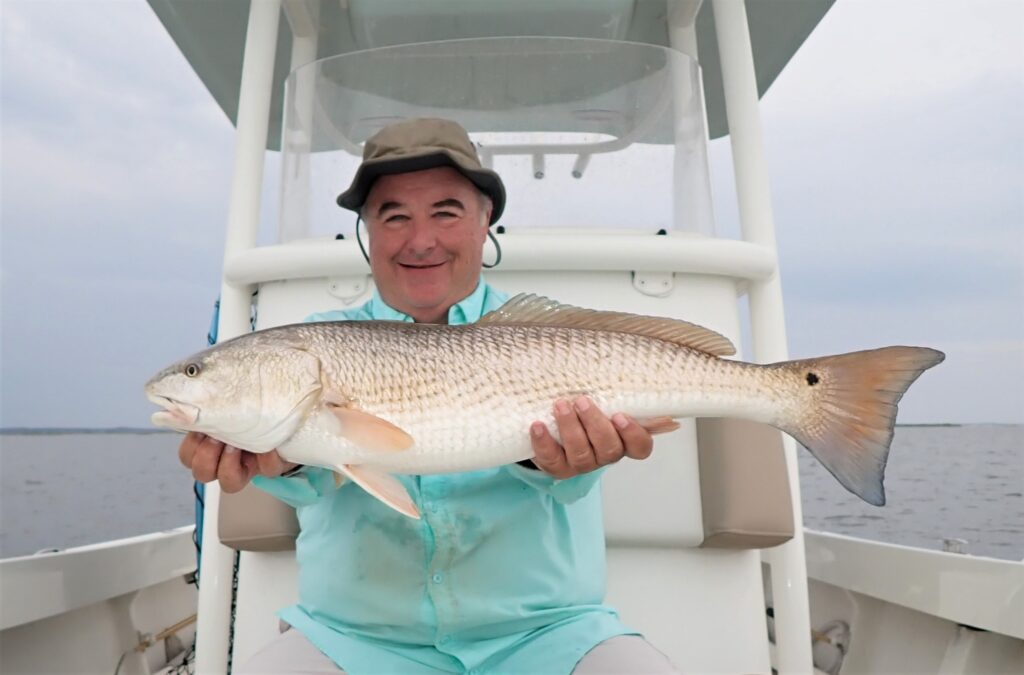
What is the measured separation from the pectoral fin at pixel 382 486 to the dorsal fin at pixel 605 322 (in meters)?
0.55

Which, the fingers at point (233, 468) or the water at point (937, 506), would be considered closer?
the fingers at point (233, 468)

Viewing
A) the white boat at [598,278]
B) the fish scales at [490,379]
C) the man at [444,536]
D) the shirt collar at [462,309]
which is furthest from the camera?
the white boat at [598,278]

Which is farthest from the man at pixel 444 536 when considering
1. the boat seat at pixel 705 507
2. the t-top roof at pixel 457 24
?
the t-top roof at pixel 457 24

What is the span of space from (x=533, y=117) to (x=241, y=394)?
7.62 feet

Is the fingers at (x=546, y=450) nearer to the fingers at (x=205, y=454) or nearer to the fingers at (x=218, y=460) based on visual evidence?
the fingers at (x=218, y=460)

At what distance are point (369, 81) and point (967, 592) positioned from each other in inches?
144

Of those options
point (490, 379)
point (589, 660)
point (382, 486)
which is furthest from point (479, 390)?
point (589, 660)

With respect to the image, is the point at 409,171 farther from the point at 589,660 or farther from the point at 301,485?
the point at 589,660

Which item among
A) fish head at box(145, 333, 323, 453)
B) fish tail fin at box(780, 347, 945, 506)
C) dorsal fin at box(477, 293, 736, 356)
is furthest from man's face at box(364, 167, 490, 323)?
fish tail fin at box(780, 347, 945, 506)

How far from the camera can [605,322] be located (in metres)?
2.32

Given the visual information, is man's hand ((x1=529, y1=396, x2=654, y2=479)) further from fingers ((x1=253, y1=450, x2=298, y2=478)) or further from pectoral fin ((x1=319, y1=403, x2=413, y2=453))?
fingers ((x1=253, y1=450, x2=298, y2=478))

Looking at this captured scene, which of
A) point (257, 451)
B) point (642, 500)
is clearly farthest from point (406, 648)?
point (642, 500)

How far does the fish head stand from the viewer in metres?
2.06

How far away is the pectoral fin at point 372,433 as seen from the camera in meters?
2.05
